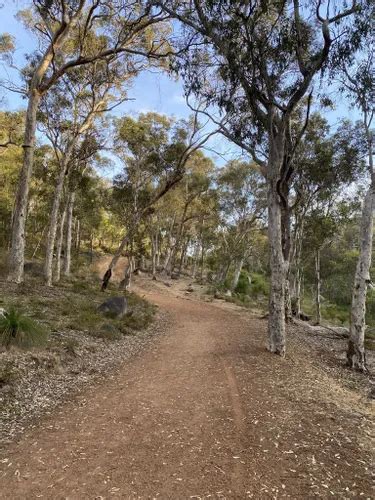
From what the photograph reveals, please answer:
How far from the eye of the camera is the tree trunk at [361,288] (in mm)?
10633

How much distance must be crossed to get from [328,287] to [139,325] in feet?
97.1

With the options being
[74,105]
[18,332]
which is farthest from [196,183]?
[18,332]

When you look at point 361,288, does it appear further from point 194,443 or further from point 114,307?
point 194,443

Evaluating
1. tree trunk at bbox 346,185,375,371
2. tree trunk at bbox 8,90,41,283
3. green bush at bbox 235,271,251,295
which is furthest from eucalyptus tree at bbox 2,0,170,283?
green bush at bbox 235,271,251,295

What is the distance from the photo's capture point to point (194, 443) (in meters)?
4.76

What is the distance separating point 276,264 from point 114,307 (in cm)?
563

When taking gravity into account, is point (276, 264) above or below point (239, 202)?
below

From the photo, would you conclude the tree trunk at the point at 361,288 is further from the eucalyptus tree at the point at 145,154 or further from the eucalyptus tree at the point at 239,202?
the eucalyptus tree at the point at 239,202

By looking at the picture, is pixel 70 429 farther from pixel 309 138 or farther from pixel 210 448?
pixel 309 138

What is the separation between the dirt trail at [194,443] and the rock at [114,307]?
4.38m

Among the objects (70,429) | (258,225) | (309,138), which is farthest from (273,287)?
(258,225)

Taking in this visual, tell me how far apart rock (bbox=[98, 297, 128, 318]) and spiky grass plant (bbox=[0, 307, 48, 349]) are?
4.86 meters

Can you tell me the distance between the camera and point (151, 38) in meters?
16.0

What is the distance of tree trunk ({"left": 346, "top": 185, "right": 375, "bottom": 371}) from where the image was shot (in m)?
10.6
